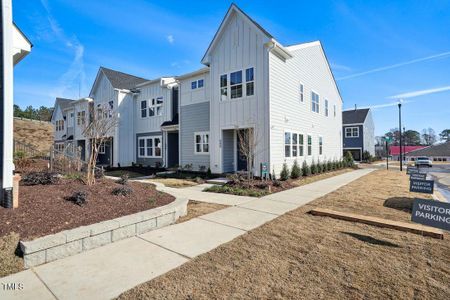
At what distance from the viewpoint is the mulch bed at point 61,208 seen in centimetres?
385

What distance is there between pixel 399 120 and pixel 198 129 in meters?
19.7

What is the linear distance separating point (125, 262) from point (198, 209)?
3167mm

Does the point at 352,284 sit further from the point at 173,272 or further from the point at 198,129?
the point at 198,129

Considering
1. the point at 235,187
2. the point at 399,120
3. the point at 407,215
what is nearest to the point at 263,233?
the point at 407,215

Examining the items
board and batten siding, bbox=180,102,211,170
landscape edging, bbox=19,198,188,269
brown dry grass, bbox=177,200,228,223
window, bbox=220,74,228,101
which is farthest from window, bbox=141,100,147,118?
landscape edging, bbox=19,198,188,269

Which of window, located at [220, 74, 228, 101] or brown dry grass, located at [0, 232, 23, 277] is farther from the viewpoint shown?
window, located at [220, 74, 228, 101]

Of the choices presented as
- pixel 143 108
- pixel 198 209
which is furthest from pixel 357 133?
pixel 198 209

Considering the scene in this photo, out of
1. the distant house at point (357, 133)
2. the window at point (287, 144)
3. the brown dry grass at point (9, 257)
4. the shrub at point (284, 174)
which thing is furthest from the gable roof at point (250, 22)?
the distant house at point (357, 133)

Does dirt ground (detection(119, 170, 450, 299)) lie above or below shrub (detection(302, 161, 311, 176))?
below

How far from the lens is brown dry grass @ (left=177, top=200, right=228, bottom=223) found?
19.2ft

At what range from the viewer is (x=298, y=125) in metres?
14.9

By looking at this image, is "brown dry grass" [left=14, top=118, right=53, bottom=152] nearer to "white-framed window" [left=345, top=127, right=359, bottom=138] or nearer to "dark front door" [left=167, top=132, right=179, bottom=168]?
"dark front door" [left=167, top=132, right=179, bottom=168]

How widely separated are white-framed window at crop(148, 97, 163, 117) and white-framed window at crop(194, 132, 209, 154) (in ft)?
16.0

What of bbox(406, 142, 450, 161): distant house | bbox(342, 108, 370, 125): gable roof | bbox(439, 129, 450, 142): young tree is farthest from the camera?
bbox(439, 129, 450, 142): young tree
